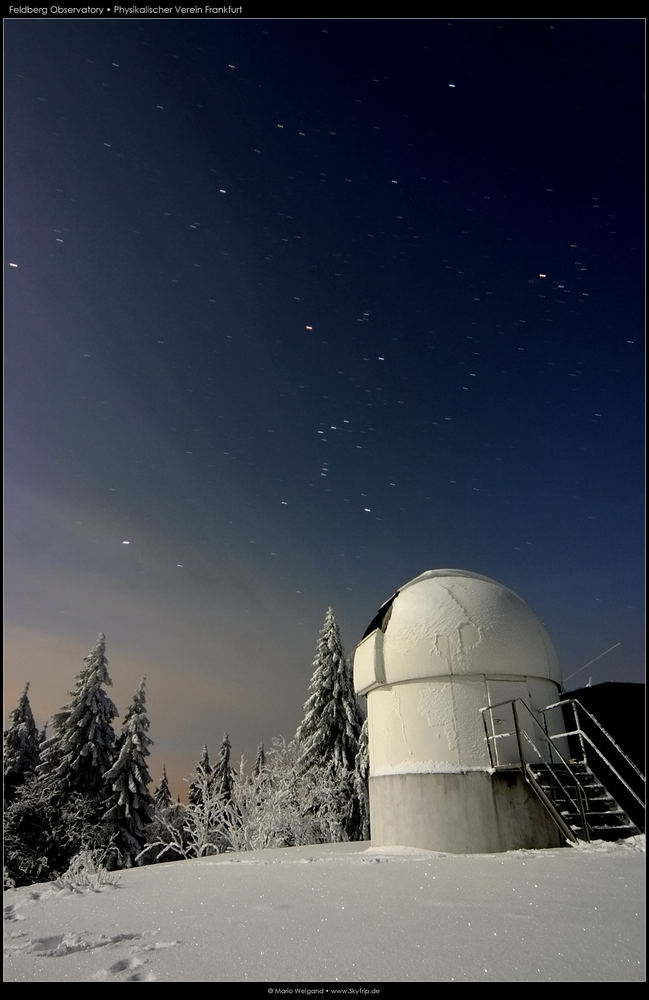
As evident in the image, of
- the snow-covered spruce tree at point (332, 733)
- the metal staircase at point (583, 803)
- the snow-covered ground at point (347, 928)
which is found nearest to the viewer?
the snow-covered ground at point (347, 928)

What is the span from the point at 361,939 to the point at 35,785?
89.9 ft

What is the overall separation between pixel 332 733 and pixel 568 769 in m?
18.8

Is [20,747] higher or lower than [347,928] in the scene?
lower

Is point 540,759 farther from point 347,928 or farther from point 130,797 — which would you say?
point 130,797

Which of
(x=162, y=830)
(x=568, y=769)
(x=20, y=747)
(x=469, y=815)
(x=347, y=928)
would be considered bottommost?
(x=162, y=830)

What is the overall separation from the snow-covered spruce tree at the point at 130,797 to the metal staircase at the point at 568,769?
69.7ft

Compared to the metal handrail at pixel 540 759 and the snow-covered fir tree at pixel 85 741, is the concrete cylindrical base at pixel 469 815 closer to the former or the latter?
the metal handrail at pixel 540 759

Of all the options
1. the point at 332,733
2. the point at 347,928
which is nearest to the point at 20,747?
the point at 332,733

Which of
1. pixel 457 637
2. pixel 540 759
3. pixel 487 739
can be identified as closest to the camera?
pixel 540 759

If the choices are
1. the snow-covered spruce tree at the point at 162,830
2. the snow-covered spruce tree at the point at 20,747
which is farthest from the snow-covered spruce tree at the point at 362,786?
the snow-covered spruce tree at the point at 20,747

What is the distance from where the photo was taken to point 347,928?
3631 mm

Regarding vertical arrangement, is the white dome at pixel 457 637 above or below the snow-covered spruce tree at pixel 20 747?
above

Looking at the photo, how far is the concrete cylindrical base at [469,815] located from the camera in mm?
9055
